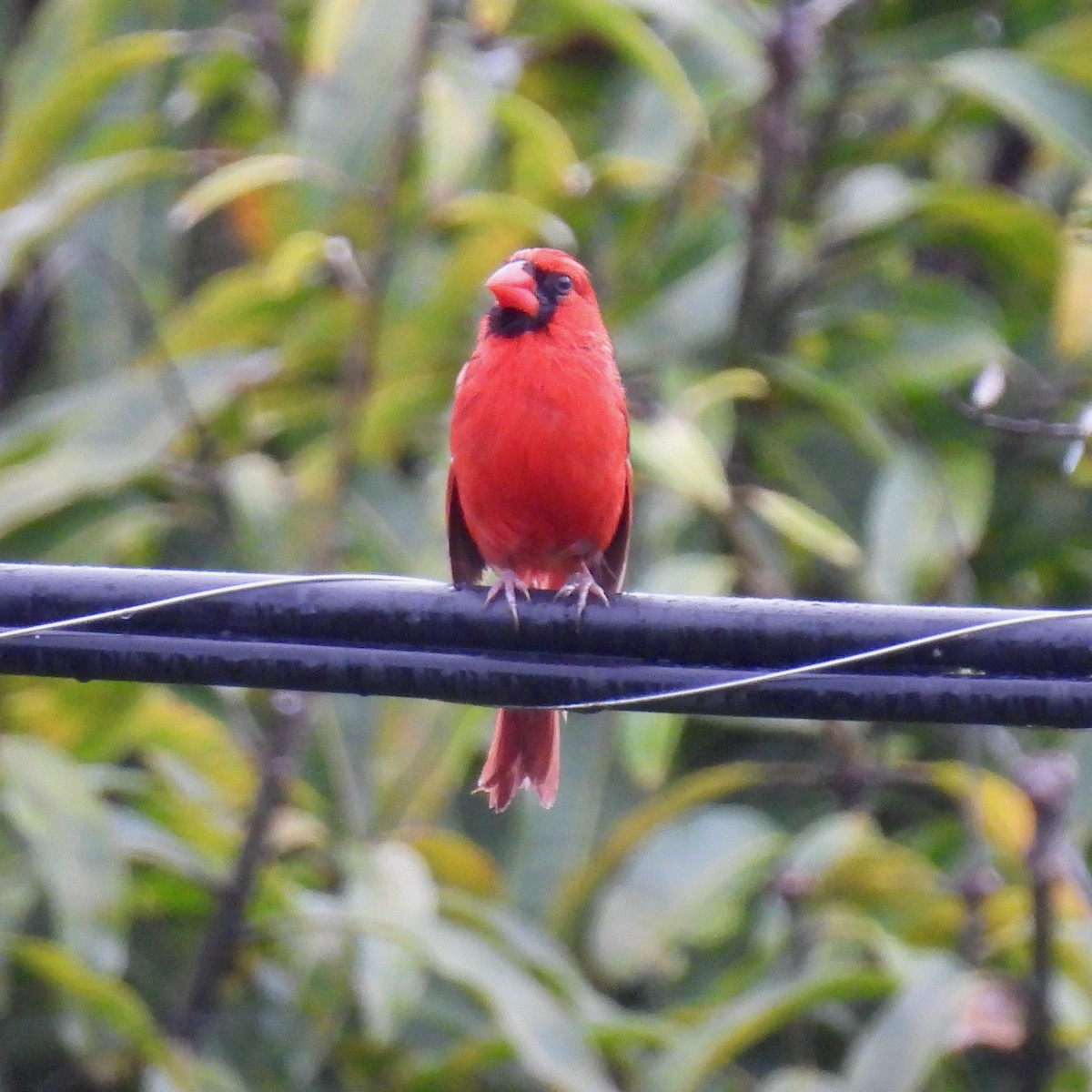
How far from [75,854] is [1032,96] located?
10.3ft

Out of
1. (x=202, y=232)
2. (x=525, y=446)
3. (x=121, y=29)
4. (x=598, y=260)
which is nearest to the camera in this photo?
(x=525, y=446)

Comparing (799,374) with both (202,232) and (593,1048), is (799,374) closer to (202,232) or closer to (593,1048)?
(593,1048)

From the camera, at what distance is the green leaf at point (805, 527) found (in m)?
4.82

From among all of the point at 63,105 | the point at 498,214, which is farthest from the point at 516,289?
the point at 63,105

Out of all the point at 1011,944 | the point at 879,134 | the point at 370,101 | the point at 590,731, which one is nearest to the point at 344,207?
the point at 370,101

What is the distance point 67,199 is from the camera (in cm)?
530

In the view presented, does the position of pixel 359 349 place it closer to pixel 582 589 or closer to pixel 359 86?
pixel 359 86

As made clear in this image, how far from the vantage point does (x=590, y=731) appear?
5512 mm

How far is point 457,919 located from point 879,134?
9.04 ft

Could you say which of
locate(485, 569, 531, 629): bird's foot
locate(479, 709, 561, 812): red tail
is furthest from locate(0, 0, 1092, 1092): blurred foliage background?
locate(485, 569, 531, 629): bird's foot

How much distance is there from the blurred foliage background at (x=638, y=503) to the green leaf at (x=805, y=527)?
0.02 metres

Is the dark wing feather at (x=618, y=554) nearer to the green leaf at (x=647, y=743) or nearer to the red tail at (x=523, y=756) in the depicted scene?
the green leaf at (x=647, y=743)

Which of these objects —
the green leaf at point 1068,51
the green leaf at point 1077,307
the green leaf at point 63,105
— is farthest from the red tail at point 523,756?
the green leaf at point 1068,51

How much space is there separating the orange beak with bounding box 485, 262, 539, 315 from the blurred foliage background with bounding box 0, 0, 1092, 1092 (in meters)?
0.43
